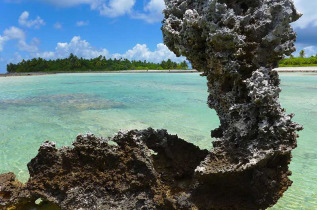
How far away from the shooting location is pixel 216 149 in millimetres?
2887

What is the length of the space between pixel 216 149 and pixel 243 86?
78cm

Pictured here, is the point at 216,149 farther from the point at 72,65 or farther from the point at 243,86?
the point at 72,65

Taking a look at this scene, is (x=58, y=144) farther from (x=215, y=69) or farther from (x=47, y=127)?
(x=215, y=69)

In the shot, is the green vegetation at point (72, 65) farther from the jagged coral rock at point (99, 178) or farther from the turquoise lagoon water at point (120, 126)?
the jagged coral rock at point (99, 178)

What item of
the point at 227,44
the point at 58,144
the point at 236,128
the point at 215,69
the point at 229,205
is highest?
the point at 227,44

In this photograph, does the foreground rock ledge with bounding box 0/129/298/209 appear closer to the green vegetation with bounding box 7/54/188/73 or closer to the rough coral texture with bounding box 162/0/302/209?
the rough coral texture with bounding box 162/0/302/209

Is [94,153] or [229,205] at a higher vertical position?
[94,153]

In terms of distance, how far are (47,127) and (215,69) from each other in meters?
7.31

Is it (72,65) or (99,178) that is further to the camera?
(72,65)

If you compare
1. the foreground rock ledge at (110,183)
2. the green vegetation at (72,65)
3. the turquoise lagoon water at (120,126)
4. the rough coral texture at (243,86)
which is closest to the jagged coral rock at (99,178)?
the foreground rock ledge at (110,183)

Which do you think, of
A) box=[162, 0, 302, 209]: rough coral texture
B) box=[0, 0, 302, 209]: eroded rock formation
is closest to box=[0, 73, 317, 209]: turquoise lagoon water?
box=[162, 0, 302, 209]: rough coral texture

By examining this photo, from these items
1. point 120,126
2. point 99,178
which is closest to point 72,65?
point 120,126

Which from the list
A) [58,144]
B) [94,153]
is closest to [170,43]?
[94,153]

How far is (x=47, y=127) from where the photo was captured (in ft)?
29.5
